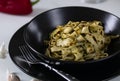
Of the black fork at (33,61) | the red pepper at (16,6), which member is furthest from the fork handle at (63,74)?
the red pepper at (16,6)

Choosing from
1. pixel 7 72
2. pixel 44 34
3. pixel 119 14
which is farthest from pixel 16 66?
pixel 119 14

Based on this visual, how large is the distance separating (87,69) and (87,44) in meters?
0.12

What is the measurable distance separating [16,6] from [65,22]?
26 centimetres

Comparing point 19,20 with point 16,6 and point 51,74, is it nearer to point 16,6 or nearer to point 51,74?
point 16,6

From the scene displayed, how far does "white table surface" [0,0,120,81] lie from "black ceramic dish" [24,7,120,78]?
8 cm

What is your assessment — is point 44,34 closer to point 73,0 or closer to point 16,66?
point 16,66

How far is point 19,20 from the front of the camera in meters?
1.03

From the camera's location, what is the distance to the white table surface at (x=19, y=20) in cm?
78

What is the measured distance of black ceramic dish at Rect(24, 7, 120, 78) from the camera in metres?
0.68

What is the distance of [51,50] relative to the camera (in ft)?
2.59

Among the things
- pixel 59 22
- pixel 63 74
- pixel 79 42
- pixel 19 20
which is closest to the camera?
pixel 63 74

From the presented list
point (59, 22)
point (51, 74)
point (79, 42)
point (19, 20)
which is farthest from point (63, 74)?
point (19, 20)

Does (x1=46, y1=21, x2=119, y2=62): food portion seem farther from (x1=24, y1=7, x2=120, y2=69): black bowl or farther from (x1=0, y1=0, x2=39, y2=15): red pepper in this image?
(x1=0, y1=0, x2=39, y2=15): red pepper

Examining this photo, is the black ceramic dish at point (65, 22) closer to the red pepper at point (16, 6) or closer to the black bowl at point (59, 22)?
the black bowl at point (59, 22)
